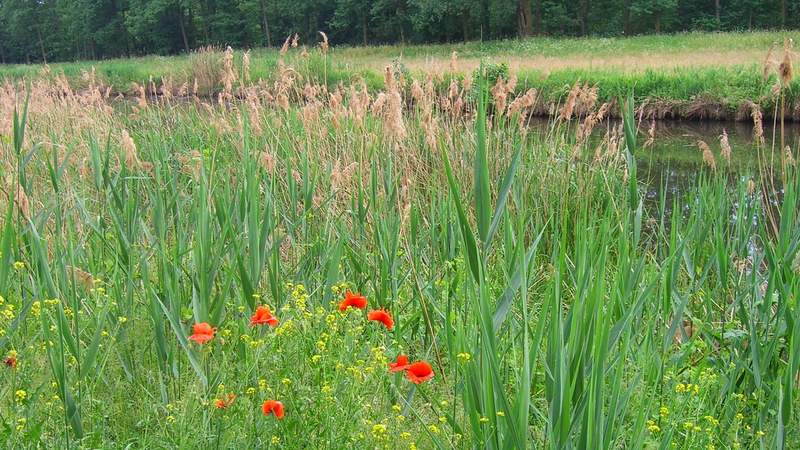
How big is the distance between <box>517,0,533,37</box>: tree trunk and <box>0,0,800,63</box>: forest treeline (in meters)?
0.05

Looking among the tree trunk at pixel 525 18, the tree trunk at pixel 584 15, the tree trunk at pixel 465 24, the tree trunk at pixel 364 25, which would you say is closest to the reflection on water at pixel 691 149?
the tree trunk at pixel 525 18

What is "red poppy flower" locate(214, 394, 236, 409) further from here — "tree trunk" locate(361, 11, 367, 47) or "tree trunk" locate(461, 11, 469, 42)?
"tree trunk" locate(361, 11, 367, 47)

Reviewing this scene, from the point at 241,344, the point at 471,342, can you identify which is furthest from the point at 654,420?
the point at 241,344

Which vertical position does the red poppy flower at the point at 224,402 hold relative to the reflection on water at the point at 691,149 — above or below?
above

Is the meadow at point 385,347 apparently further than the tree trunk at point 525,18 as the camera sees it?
No

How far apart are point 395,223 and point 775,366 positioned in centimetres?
126

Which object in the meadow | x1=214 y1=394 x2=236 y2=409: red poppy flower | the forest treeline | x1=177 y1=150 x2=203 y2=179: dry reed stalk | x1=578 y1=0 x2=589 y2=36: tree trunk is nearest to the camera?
the meadow

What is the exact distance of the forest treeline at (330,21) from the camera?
122ft

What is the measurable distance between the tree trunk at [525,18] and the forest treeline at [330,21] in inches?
1.8

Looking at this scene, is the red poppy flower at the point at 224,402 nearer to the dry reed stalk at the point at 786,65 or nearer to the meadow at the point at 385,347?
the meadow at the point at 385,347

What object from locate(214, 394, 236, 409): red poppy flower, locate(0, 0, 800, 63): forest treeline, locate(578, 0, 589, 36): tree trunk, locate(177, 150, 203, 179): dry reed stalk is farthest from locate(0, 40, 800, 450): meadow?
locate(578, 0, 589, 36): tree trunk

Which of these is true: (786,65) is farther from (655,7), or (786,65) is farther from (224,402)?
(655,7)

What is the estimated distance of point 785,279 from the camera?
2275 mm

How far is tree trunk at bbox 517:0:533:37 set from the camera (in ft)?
113
